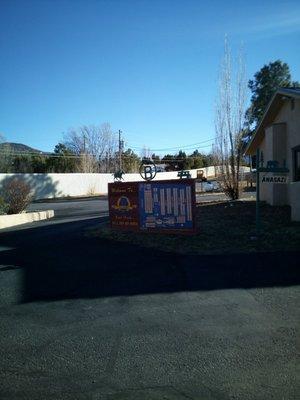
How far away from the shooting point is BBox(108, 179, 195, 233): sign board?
10938mm

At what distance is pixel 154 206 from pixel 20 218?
6.68m

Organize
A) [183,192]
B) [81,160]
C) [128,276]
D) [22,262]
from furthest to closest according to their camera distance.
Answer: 1. [81,160]
2. [183,192]
3. [22,262]
4. [128,276]

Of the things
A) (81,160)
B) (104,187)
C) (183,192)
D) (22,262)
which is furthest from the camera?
(81,160)

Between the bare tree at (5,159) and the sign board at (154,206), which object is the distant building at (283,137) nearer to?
the sign board at (154,206)

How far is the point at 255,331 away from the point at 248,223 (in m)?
7.98

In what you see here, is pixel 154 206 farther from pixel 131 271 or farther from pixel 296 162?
pixel 296 162

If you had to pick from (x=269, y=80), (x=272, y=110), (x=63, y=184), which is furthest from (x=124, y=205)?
(x=269, y=80)

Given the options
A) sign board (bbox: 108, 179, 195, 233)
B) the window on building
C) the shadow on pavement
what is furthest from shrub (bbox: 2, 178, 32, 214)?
the window on building

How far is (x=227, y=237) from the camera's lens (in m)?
10.4

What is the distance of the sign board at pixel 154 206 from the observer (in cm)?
1094

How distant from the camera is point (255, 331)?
4.75m

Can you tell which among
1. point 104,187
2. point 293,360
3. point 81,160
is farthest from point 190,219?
point 81,160

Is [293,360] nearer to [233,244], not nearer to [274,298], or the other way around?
[274,298]

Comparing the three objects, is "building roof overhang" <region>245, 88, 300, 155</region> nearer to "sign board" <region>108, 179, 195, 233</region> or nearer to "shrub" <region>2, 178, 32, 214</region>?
"sign board" <region>108, 179, 195, 233</region>
